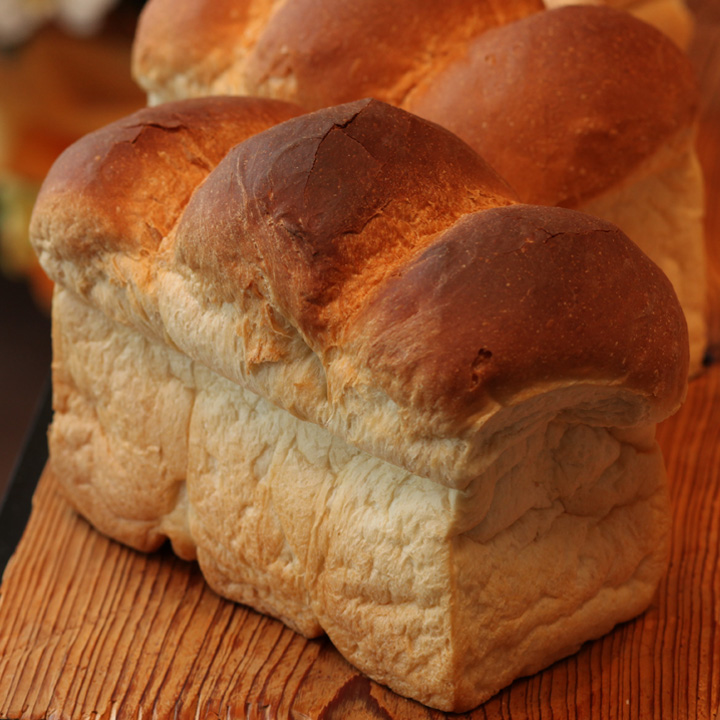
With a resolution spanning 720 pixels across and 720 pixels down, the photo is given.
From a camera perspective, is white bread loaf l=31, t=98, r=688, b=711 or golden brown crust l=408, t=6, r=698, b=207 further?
golden brown crust l=408, t=6, r=698, b=207

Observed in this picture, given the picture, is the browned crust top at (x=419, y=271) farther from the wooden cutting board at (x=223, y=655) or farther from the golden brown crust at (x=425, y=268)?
the wooden cutting board at (x=223, y=655)

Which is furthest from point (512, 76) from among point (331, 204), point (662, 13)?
point (662, 13)

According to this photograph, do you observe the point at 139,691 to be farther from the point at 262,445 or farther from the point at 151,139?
the point at 151,139

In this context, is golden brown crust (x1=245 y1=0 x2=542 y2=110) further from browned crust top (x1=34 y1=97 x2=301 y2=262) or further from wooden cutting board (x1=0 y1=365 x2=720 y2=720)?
wooden cutting board (x1=0 y1=365 x2=720 y2=720)

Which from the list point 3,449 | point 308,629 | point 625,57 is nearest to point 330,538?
point 308,629

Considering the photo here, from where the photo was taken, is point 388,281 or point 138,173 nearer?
point 388,281

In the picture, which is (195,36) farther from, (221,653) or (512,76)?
(221,653)

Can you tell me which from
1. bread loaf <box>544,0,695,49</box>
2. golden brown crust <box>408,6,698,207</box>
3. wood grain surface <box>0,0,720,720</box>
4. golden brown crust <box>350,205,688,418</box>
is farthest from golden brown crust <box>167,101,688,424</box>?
bread loaf <box>544,0,695,49</box>
